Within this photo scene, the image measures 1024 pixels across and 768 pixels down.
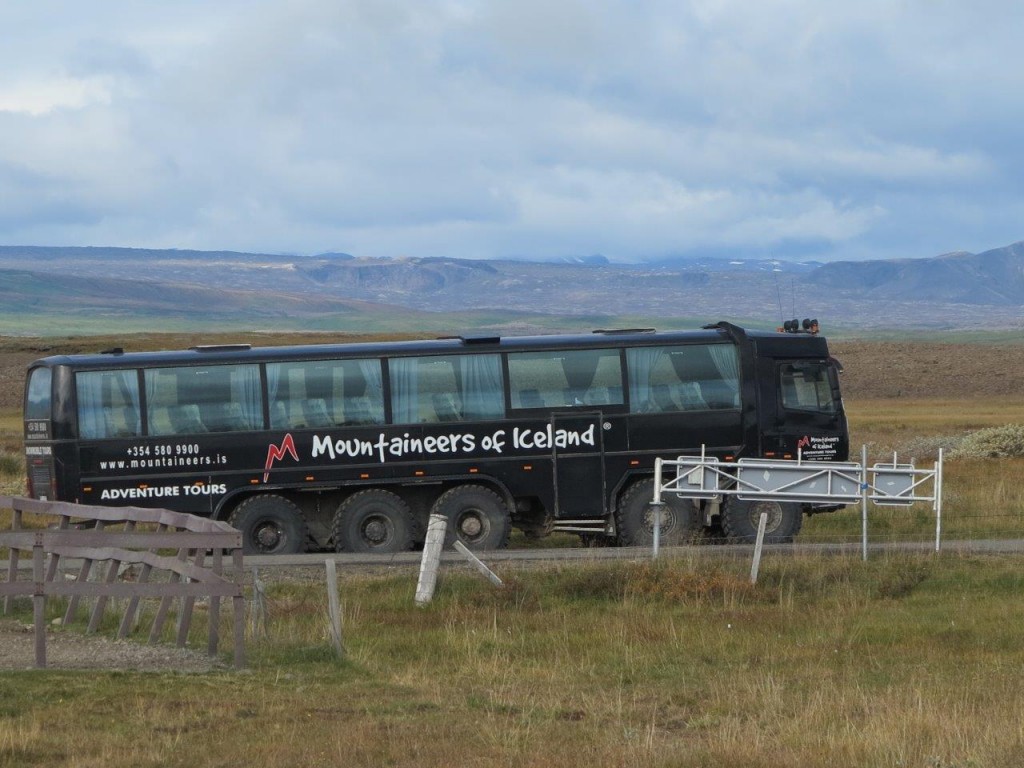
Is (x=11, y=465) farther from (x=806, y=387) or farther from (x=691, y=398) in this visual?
(x=806, y=387)

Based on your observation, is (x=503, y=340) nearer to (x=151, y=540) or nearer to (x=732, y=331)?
(x=732, y=331)

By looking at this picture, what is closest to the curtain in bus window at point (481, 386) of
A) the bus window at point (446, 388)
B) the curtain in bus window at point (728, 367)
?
the bus window at point (446, 388)

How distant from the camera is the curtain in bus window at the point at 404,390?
23828 mm

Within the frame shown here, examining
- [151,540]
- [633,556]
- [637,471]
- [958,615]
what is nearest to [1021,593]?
[958,615]

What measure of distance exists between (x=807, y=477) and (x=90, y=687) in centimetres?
1168

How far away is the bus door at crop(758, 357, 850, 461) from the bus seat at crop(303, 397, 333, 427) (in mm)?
6588

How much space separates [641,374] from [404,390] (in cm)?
359

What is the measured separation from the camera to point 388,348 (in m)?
24.1

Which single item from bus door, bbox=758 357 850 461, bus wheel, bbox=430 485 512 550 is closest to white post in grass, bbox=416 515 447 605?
bus wheel, bbox=430 485 512 550

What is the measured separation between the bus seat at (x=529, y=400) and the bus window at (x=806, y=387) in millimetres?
3759

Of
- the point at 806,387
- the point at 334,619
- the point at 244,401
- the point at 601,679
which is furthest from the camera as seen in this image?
the point at 806,387

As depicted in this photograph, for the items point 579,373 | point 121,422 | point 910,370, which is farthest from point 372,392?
point 910,370

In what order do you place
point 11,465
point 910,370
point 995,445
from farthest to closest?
1. point 910,370
2. point 995,445
3. point 11,465

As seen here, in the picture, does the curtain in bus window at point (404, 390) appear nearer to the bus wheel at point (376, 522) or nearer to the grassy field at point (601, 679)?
the bus wheel at point (376, 522)
